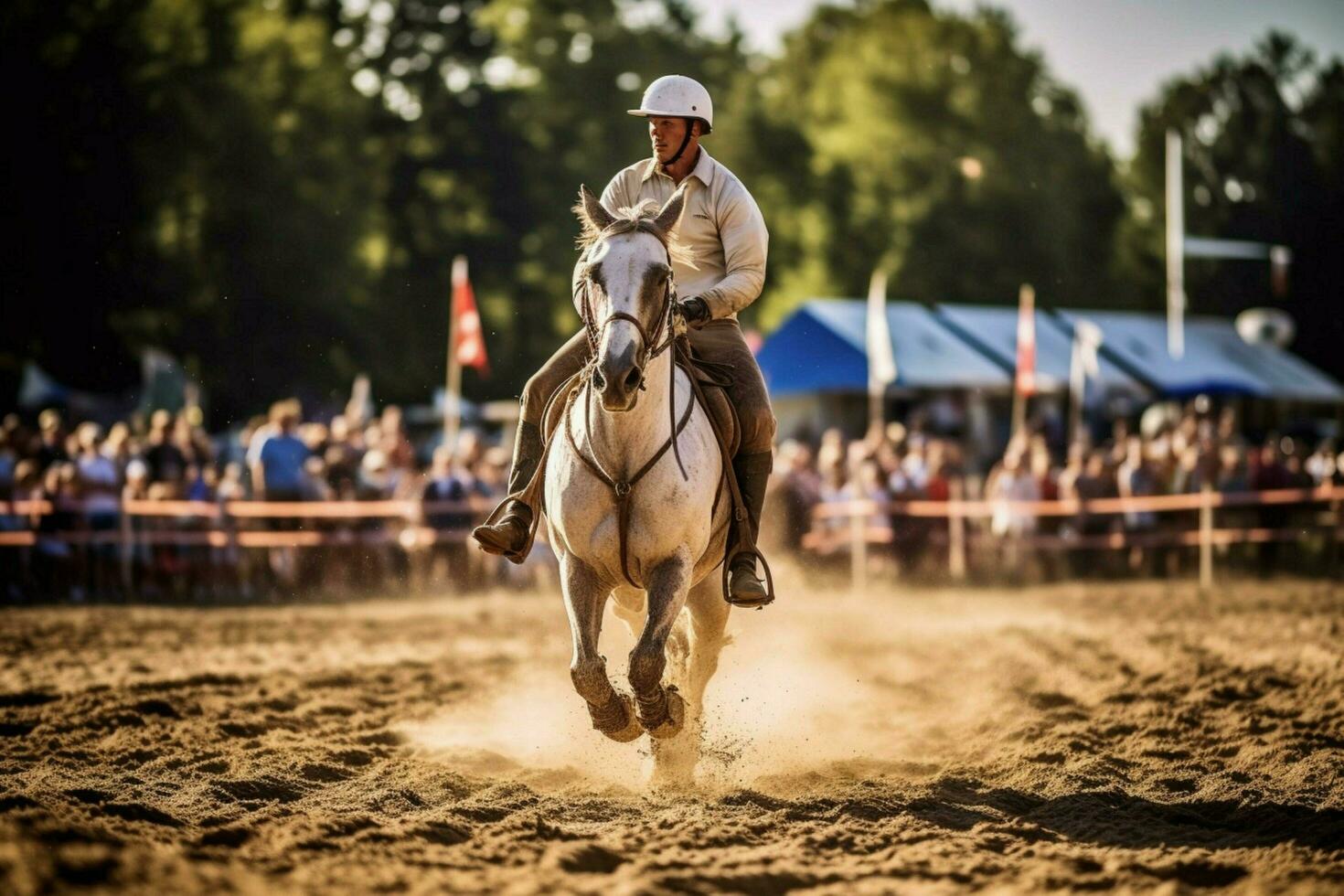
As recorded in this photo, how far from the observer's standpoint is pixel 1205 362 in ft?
143

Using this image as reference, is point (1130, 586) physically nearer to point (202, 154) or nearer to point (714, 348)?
point (714, 348)

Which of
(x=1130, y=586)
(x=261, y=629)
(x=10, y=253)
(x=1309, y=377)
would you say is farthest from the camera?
(x=1309, y=377)

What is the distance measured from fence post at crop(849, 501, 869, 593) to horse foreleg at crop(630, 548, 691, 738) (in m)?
13.7

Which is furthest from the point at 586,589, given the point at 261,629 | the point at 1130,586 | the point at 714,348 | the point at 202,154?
the point at 202,154

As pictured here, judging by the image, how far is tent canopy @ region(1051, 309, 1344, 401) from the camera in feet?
136

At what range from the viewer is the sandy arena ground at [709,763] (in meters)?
5.86

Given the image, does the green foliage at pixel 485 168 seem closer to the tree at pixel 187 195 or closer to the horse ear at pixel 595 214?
the tree at pixel 187 195

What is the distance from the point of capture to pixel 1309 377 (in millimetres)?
46406

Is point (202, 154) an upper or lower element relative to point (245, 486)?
upper

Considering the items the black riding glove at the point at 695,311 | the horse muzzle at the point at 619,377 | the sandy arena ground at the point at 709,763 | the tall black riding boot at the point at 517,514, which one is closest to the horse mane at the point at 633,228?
the black riding glove at the point at 695,311

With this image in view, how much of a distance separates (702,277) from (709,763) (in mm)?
2669

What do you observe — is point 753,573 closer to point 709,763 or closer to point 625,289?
point 709,763

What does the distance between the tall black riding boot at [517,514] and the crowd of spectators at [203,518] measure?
1222 cm

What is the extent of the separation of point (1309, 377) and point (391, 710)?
136 feet
